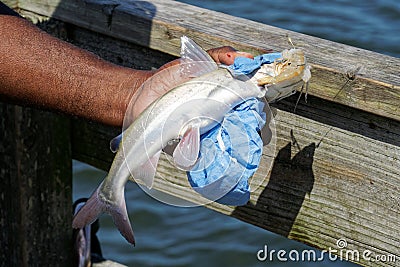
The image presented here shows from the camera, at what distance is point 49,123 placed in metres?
2.78

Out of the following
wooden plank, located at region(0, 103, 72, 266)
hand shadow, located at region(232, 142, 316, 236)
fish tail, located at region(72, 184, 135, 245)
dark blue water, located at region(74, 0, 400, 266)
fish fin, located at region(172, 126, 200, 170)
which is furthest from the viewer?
dark blue water, located at region(74, 0, 400, 266)

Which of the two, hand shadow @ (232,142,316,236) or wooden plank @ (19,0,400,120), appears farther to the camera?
hand shadow @ (232,142,316,236)

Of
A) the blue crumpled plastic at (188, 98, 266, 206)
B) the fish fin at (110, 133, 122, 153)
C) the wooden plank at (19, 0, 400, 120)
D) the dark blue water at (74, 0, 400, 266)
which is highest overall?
the wooden plank at (19, 0, 400, 120)

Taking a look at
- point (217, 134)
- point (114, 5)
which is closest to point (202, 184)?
point (217, 134)

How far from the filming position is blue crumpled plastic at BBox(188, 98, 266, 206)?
6.18 feet

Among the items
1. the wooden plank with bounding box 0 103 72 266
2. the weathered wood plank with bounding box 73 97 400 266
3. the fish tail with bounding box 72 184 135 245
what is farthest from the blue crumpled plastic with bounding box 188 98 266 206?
the wooden plank with bounding box 0 103 72 266

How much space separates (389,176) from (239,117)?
45cm

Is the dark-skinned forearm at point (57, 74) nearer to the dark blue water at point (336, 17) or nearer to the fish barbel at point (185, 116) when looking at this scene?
the fish barbel at point (185, 116)

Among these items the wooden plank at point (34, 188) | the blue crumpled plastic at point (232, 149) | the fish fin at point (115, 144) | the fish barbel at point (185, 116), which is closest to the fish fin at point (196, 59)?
the fish barbel at point (185, 116)

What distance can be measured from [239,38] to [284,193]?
0.43 meters

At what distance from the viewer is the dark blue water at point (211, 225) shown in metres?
4.75

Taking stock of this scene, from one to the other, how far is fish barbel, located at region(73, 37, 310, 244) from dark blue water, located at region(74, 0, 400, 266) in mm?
2815

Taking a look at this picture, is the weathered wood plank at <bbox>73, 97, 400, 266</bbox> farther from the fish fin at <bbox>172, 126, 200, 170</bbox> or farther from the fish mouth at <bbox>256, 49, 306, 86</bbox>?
the fish fin at <bbox>172, 126, 200, 170</bbox>

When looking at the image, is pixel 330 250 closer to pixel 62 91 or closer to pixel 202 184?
pixel 202 184
